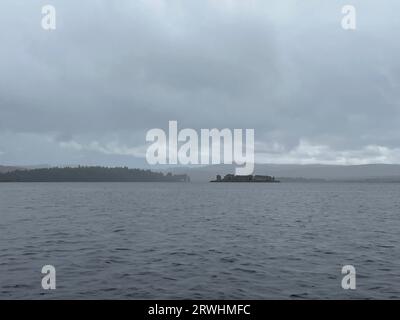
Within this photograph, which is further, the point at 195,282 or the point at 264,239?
the point at 264,239

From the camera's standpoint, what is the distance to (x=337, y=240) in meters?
46.5

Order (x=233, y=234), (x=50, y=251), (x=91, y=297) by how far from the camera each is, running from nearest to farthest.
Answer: (x=91, y=297), (x=50, y=251), (x=233, y=234)

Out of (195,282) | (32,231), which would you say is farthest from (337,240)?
(32,231)

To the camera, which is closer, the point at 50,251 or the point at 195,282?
the point at 195,282

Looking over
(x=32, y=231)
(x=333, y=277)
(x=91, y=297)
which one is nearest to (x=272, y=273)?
(x=333, y=277)

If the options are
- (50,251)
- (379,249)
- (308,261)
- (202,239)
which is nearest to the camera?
(308,261)

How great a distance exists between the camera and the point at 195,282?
86.9 feet

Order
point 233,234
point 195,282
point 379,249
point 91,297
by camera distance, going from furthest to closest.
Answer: point 233,234
point 379,249
point 195,282
point 91,297

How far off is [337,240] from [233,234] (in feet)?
41.2
